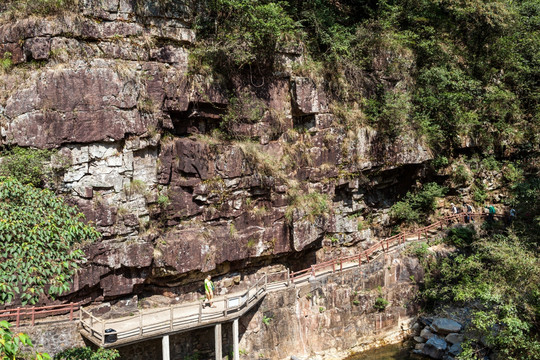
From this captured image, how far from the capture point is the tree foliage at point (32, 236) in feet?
36.3

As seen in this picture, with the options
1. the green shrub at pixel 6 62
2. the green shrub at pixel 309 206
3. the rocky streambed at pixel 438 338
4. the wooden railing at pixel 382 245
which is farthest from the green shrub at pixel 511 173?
the green shrub at pixel 6 62

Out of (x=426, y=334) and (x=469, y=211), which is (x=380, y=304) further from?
(x=469, y=211)

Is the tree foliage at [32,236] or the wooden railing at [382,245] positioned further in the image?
the wooden railing at [382,245]

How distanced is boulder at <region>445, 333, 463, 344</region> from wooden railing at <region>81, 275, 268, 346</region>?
9.23m

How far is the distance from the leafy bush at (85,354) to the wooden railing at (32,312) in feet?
5.38

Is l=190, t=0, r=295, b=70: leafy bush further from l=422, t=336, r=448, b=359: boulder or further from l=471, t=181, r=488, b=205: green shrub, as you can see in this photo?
l=471, t=181, r=488, b=205: green shrub

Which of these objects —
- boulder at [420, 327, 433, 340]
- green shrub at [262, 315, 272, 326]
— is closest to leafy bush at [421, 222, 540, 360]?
boulder at [420, 327, 433, 340]

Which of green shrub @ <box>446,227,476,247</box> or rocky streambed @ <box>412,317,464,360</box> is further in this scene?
green shrub @ <box>446,227,476,247</box>

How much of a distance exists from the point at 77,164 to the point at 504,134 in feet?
85.5

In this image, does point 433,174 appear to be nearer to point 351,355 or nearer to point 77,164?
point 351,355

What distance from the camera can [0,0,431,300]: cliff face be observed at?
17.2 metres

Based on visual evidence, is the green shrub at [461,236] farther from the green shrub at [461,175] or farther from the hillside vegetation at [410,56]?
the hillside vegetation at [410,56]

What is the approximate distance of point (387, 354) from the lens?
21094mm

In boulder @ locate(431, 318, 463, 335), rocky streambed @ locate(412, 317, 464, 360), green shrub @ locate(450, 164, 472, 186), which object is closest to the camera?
rocky streambed @ locate(412, 317, 464, 360)
